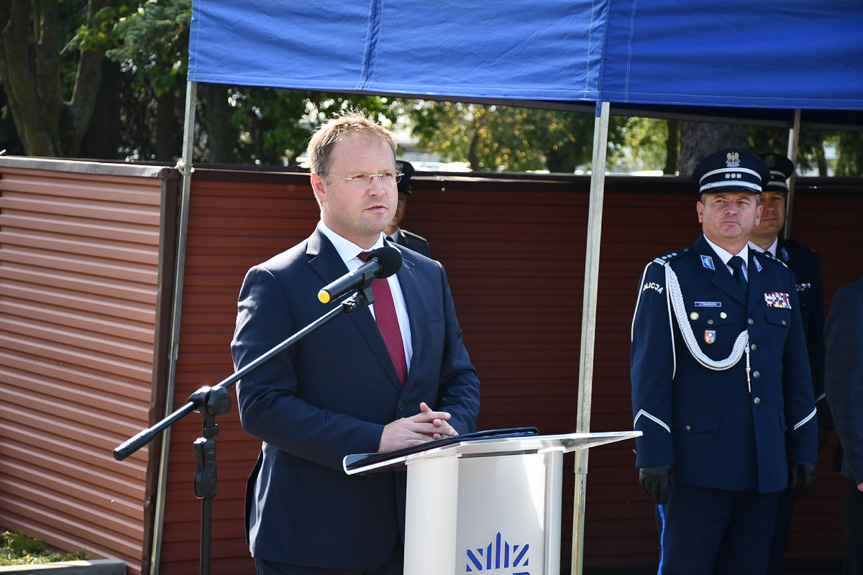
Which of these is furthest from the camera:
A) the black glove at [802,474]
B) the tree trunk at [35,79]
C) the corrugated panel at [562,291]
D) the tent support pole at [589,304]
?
the tree trunk at [35,79]

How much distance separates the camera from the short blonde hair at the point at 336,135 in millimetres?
3119

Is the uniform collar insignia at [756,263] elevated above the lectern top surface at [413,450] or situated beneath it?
elevated above

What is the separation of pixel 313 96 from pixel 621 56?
9.27 m

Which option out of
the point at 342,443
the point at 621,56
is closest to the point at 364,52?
the point at 621,56

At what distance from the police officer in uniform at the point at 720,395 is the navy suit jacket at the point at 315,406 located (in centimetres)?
139

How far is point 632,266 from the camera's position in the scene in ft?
20.6

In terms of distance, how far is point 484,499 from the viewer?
264cm

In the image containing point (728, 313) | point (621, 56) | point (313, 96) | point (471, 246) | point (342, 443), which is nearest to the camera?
point (342, 443)

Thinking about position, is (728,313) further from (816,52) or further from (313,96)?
(313,96)

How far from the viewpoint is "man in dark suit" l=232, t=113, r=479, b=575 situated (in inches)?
116

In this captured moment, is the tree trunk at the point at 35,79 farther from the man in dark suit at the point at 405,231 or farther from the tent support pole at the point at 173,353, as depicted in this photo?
the man in dark suit at the point at 405,231

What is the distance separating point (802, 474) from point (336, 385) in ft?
7.39

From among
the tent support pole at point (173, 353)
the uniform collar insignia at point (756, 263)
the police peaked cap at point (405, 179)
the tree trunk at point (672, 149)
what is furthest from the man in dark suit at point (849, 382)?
the tree trunk at point (672, 149)

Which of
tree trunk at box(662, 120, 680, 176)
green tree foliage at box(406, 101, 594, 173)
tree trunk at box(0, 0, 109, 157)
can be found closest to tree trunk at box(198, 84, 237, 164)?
tree trunk at box(0, 0, 109, 157)
